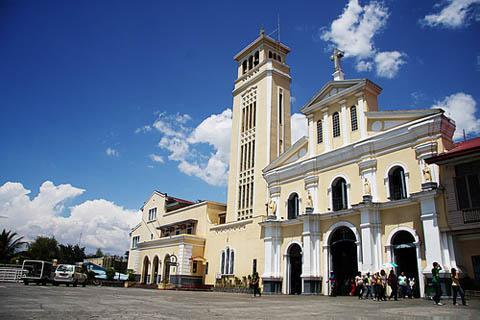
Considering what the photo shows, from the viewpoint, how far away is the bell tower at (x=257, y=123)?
35.2 m

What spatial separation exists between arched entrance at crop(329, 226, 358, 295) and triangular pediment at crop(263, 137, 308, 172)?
7.30 meters

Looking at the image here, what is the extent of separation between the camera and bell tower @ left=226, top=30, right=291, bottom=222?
3516cm

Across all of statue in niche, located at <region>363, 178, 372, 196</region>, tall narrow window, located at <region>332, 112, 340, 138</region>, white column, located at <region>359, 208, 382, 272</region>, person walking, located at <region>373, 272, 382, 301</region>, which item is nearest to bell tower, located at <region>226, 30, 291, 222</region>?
tall narrow window, located at <region>332, 112, 340, 138</region>

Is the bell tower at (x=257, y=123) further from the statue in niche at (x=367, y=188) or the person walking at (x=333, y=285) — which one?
→ the statue in niche at (x=367, y=188)

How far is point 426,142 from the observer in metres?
22.4

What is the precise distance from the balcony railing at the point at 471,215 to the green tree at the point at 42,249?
59.9m

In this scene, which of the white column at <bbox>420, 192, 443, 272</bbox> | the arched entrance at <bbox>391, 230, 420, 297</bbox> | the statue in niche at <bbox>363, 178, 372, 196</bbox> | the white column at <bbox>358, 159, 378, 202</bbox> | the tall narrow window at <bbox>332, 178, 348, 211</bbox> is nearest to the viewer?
the white column at <bbox>420, 192, 443, 272</bbox>

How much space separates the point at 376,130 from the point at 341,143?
276cm

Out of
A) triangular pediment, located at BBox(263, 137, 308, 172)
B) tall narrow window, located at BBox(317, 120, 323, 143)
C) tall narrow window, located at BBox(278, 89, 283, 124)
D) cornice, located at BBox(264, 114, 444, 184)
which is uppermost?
tall narrow window, located at BBox(278, 89, 283, 124)

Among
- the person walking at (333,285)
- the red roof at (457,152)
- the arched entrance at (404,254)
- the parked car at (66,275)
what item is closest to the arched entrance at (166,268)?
the parked car at (66,275)

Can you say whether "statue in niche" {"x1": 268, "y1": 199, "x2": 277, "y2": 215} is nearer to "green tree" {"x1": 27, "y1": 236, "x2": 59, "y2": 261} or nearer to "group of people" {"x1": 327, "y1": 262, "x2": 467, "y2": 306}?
"group of people" {"x1": 327, "y1": 262, "x2": 467, "y2": 306}

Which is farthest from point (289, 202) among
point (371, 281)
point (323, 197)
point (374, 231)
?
point (371, 281)

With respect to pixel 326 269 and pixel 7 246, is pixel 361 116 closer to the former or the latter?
pixel 326 269

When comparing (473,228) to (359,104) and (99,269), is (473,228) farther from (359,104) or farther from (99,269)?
(99,269)
